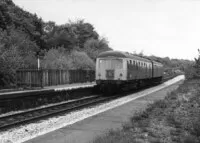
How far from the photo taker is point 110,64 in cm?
2028

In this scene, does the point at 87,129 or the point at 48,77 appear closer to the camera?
the point at 87,129

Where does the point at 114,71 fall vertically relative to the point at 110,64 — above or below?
below

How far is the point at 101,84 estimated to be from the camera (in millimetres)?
20328

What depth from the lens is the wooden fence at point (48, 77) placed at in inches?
Answer: 959

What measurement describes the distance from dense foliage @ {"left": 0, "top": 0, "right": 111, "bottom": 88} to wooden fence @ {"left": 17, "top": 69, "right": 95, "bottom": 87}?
964 millimetres

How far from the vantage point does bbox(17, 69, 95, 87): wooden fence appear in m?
24.4

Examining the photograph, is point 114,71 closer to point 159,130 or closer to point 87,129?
point 87,129

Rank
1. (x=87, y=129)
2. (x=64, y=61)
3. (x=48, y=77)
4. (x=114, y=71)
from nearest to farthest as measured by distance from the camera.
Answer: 1. (x=87, y=129)
2. (x=114, y=71)
3. (x=48, y=77)
4. (x=64, y=61)

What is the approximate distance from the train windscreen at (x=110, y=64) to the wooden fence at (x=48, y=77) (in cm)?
596

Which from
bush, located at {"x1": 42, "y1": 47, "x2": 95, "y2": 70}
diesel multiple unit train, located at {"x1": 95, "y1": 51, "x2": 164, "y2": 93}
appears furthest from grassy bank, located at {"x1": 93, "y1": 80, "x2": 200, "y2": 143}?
bush, located at {"x1": 42, "y1": 47, "x2": 95, "y2": 70}

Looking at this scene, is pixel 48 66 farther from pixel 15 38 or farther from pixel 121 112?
pixel 121 112

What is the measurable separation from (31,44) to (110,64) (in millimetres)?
18607

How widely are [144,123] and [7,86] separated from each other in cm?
1665

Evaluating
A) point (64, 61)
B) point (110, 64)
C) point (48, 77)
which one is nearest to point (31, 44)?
point (64, 61)
